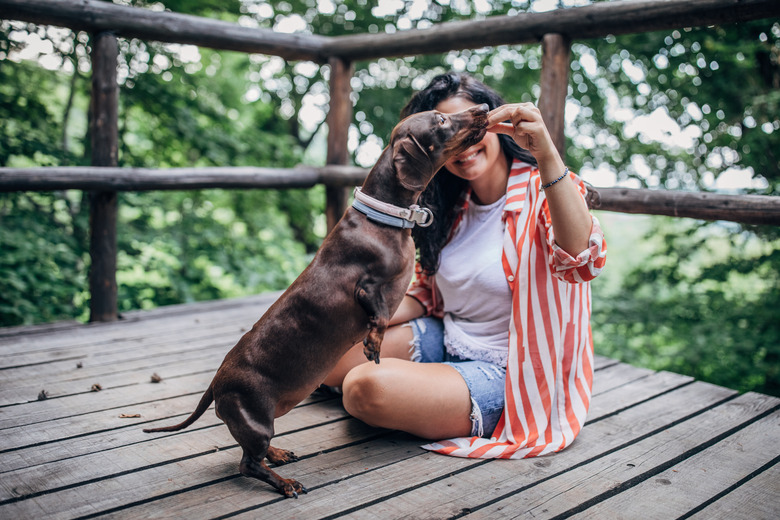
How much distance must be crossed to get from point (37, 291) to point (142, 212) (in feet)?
2.98

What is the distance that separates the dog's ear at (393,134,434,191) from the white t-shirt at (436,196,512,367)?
63 cm

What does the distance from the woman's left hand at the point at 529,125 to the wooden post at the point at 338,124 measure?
236 cm

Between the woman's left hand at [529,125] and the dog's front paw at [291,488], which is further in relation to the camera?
the woman's left hand at [529,125]

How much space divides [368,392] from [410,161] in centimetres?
79

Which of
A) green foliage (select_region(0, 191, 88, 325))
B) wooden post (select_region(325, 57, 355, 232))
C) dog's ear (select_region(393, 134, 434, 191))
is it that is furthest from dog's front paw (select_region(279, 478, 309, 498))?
green foliage (select_region(0, 191, 88, 325))

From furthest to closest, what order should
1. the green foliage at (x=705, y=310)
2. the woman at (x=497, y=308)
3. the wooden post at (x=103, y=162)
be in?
the green foliage at (x=705, y=310), the wooden post at (x=103, y=162), the woman at (x=497, y=308)

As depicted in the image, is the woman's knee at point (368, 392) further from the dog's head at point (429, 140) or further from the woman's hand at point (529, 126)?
the woman's hand at point (529, 126)

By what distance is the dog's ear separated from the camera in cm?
179

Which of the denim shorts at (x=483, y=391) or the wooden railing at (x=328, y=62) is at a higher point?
the wooden railing at (x=328, y=62)

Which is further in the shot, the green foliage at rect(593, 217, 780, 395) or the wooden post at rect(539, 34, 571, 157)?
the green foliage at rect(593, 217, 780, 395)

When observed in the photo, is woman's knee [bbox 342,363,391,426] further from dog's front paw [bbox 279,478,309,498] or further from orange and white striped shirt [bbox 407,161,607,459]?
dog's front paw [bbox 279,478,309,498]

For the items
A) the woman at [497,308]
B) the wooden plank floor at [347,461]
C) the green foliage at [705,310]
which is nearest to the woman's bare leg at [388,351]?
the woman at [497,308]

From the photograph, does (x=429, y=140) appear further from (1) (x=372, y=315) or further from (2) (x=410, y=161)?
(1) (x=372, y=315)

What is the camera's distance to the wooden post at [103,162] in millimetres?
3471
